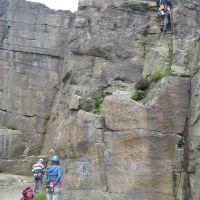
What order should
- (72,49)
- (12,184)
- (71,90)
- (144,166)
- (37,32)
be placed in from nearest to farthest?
(144,166)
(12,184)
(71,90)
(72,49)
(37,32)

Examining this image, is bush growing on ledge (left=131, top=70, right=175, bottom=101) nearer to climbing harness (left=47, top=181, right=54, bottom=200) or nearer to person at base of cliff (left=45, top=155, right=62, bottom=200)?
person at base of cliff (left=45, top=155, right=62, bottom=200)

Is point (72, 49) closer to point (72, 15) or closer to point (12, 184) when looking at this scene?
point (72, 15)

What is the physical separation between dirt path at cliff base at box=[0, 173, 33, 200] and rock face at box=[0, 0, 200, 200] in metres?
1.89

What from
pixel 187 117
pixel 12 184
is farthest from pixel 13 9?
pixel 187 117

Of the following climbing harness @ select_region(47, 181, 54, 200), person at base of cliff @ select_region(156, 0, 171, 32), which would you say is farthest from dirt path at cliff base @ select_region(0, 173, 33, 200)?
person at base of cliff @ select_region(156, 0, 171, 32)

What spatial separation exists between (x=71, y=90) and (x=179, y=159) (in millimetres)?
10191

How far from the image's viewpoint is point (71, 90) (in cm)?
2761

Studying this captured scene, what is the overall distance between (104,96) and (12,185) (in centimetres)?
714

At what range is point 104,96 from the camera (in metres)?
24.1

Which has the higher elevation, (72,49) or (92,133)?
(72,49)

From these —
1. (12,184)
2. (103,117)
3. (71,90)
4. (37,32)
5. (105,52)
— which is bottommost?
(12,184)

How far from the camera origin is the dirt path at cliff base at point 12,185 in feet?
76.0

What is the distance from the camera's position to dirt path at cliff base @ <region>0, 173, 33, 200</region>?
76.0ft

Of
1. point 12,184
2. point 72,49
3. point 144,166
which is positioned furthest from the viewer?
point 72,49
